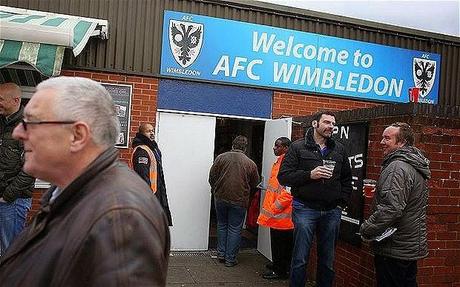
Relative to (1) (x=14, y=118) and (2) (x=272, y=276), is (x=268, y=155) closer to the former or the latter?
(2) (x=272, y=276)

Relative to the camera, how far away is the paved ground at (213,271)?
539 centimetres

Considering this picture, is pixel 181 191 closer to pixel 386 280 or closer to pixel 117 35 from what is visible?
pixel 117 35

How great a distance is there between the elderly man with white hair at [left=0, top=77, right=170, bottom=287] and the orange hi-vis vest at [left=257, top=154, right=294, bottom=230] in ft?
13.1

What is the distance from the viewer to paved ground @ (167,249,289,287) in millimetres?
5395

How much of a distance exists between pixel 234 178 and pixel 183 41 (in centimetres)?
232

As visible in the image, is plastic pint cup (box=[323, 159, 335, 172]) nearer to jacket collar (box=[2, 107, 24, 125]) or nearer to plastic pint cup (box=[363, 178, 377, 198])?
plastic pint cup (box=[363, 178, 377, 198])

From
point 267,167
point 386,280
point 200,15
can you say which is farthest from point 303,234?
point 200,15

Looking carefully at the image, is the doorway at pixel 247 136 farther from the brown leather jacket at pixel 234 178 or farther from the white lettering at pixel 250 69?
the brown leather jacket at pixel 234 178

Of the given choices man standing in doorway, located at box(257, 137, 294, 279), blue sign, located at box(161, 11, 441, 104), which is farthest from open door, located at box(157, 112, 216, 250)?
man standing in doorway, located at box(257, 137, 294, 279)

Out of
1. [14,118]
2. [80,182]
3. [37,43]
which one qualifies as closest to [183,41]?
[37,43]

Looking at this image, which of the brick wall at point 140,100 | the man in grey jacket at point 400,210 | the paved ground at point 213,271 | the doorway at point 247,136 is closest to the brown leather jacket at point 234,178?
the paved ground at point 213,271

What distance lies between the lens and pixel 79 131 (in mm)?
1491

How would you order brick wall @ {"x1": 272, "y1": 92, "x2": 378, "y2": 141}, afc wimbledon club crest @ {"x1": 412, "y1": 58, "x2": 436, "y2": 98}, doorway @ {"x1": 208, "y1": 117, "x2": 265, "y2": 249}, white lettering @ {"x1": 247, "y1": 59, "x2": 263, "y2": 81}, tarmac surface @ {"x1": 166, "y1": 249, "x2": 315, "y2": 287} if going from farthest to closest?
1. afc wimbledon club crest @ {"x1": 412, "y1": 58, "x2": 436, "y2": 98}
2. doorway @ {"x1": 208, "y1": 117, "x2": 265, "y2": 249}
3. brick wall @ {"x1": 272, "y1": 92, "x2": 378, "y2": 141}
4. white lettering @ {"x1": 247, "y1": 59, "x2": 263, "y2": 81}
5. tarmac surface @ {"x1": 166, "y1": 249, "x2": 315, "y2": 287}

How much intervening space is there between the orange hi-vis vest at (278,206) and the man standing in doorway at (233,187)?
0.54m
